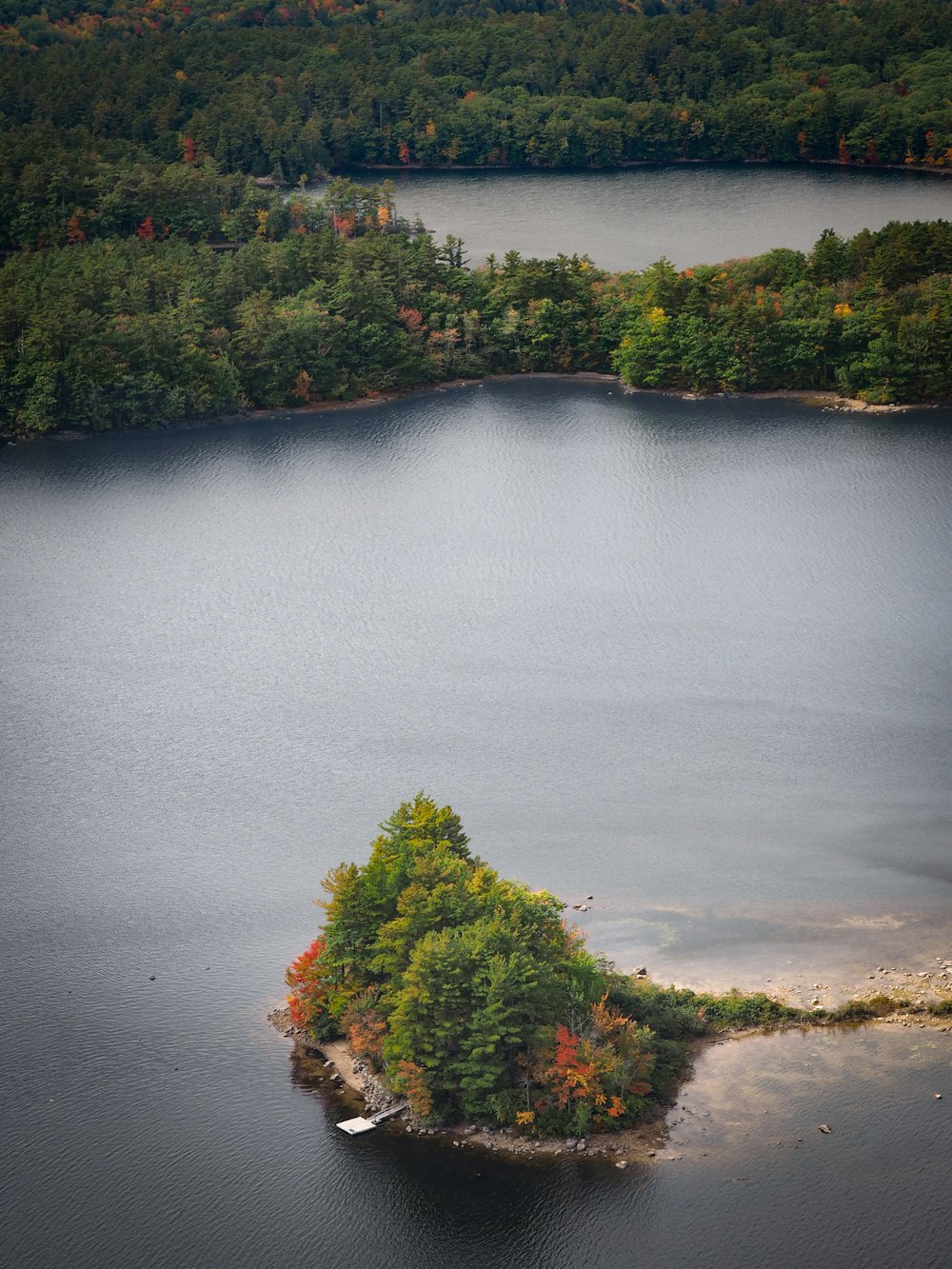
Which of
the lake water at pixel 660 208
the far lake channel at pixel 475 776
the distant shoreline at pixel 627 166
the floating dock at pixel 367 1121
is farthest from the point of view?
the distant shoreline at pixel 627 166

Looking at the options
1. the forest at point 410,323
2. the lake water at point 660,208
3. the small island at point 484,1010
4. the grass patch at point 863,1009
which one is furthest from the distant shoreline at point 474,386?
the grass patch at point 863,1009

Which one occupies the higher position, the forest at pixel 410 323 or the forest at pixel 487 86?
the forest at pixel 487 86

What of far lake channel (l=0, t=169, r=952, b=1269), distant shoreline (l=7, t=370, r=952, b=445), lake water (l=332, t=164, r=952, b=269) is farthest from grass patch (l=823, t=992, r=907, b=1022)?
lake water (l=332, t=164, r=952, b=269)

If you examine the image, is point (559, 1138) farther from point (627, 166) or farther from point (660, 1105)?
point (627, 166)

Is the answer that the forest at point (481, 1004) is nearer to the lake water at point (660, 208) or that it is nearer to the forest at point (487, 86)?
the lake water at point (660, 208)

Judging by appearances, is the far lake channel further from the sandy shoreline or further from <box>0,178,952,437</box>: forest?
<box>0,178,952,437</box>: forest
